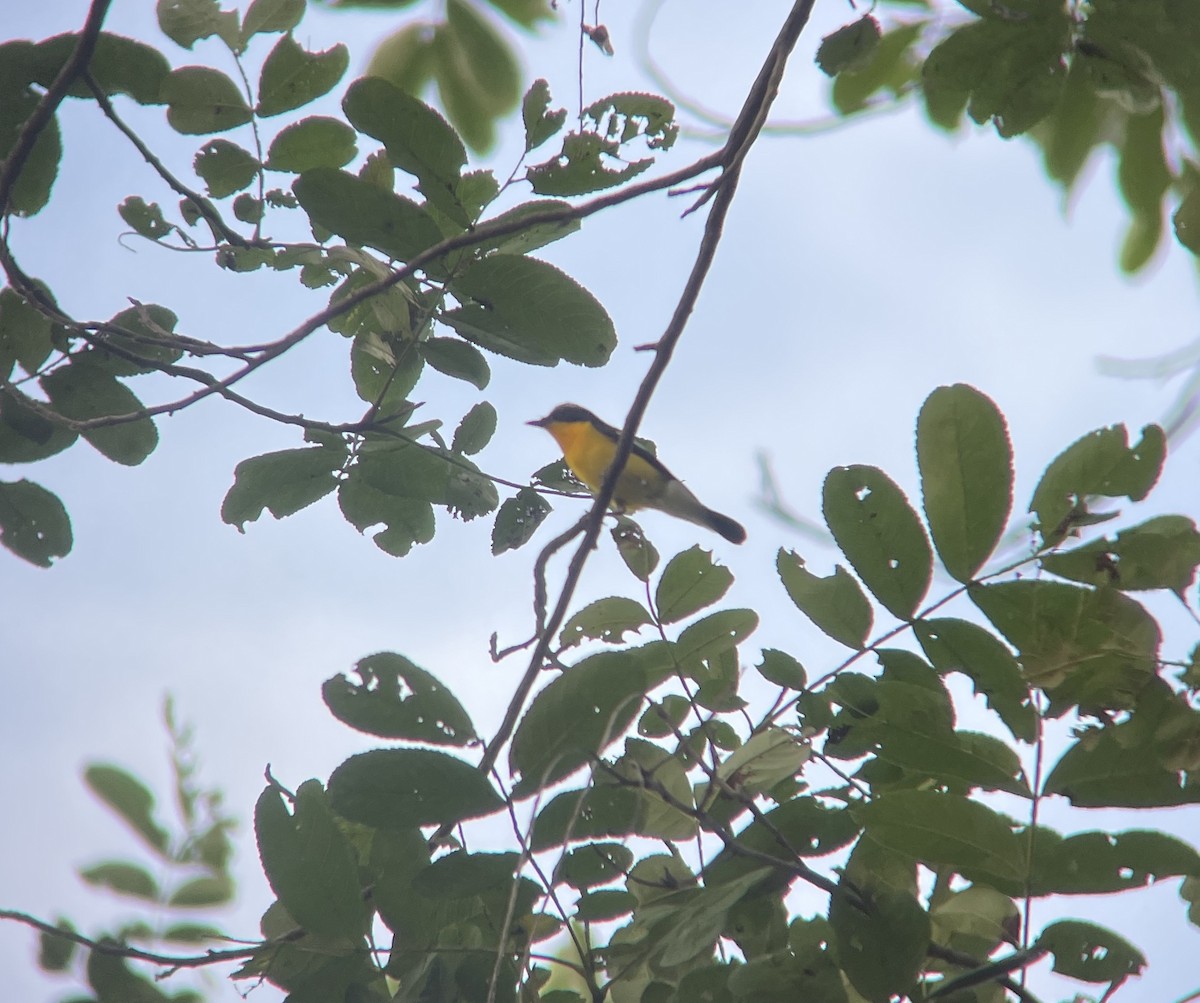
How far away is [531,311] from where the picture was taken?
3016 millimetres

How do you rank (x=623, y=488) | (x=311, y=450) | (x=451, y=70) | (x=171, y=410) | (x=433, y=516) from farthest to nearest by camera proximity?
(x=623, y=488) → (x=433, y=516) → (x=311, y=450) → (x=171, y=410) → (x=451, y=70)

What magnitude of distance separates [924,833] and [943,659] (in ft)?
1.27

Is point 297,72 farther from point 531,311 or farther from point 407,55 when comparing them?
point 531,311

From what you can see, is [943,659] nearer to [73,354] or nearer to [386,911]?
[386,911]

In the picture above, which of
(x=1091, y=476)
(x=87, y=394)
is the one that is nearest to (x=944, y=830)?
(x=1091, y=476)

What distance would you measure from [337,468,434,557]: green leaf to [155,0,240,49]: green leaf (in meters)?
1.32

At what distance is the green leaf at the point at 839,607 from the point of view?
232cm

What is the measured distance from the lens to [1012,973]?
6.55 feet

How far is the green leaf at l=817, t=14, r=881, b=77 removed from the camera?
2.34 metres

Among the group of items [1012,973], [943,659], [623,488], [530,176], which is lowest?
[1012,973]

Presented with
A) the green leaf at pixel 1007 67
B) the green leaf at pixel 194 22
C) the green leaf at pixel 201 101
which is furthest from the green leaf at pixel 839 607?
the green leaf at pixel 194 22

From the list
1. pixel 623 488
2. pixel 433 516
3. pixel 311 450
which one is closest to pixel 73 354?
pixel 311 450

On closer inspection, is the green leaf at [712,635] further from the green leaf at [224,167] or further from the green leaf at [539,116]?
the green leaf at [224,167]

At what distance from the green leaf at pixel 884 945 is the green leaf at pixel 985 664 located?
41 cm
